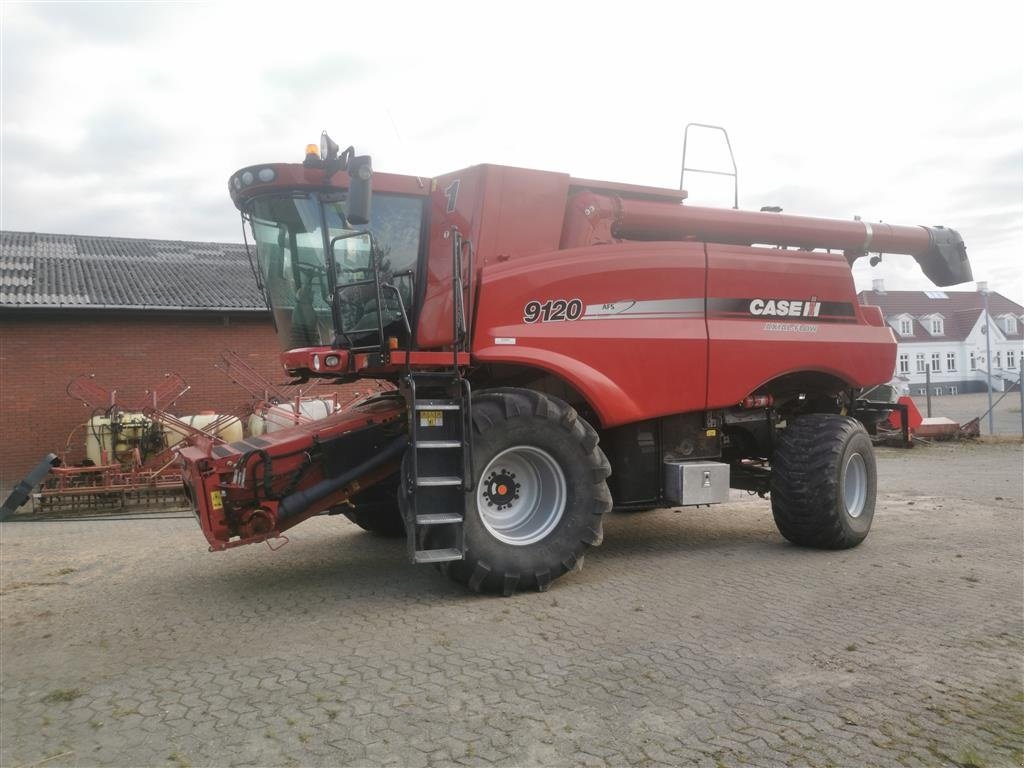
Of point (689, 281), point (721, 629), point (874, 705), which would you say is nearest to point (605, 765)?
point (874, 705)

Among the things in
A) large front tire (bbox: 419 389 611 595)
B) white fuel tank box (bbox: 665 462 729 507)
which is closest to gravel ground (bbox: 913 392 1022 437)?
white fuel tank box (bbox: 665 462 729 507)

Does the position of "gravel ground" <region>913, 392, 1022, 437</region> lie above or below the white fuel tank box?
below

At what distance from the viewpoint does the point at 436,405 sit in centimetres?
568

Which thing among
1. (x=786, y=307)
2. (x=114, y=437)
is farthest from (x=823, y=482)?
(x=114, y=437)

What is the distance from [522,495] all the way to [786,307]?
10.4 ft

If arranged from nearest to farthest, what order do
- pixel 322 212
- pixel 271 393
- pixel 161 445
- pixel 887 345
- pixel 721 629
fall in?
1. pixel 721 629
2. pixel 322 212
3. pixel 887 345
4. pixel 161 445
5. pixel 271 393

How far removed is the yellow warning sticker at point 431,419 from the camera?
5680mm

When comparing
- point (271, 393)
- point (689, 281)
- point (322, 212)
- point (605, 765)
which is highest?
point (322, 212)

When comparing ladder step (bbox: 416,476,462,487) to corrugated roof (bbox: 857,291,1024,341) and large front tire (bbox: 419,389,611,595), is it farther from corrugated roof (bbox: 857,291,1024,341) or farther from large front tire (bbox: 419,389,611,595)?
corrugated roof (bbox: 857,291,1024,341)

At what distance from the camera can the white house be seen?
153 ft

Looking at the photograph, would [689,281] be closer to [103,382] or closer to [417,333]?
[417,333]

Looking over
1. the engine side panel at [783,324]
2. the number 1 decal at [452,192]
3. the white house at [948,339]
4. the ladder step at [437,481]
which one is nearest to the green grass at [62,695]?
the ladder step at [437,481]

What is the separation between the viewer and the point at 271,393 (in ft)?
46.7

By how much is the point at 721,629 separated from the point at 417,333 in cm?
290
